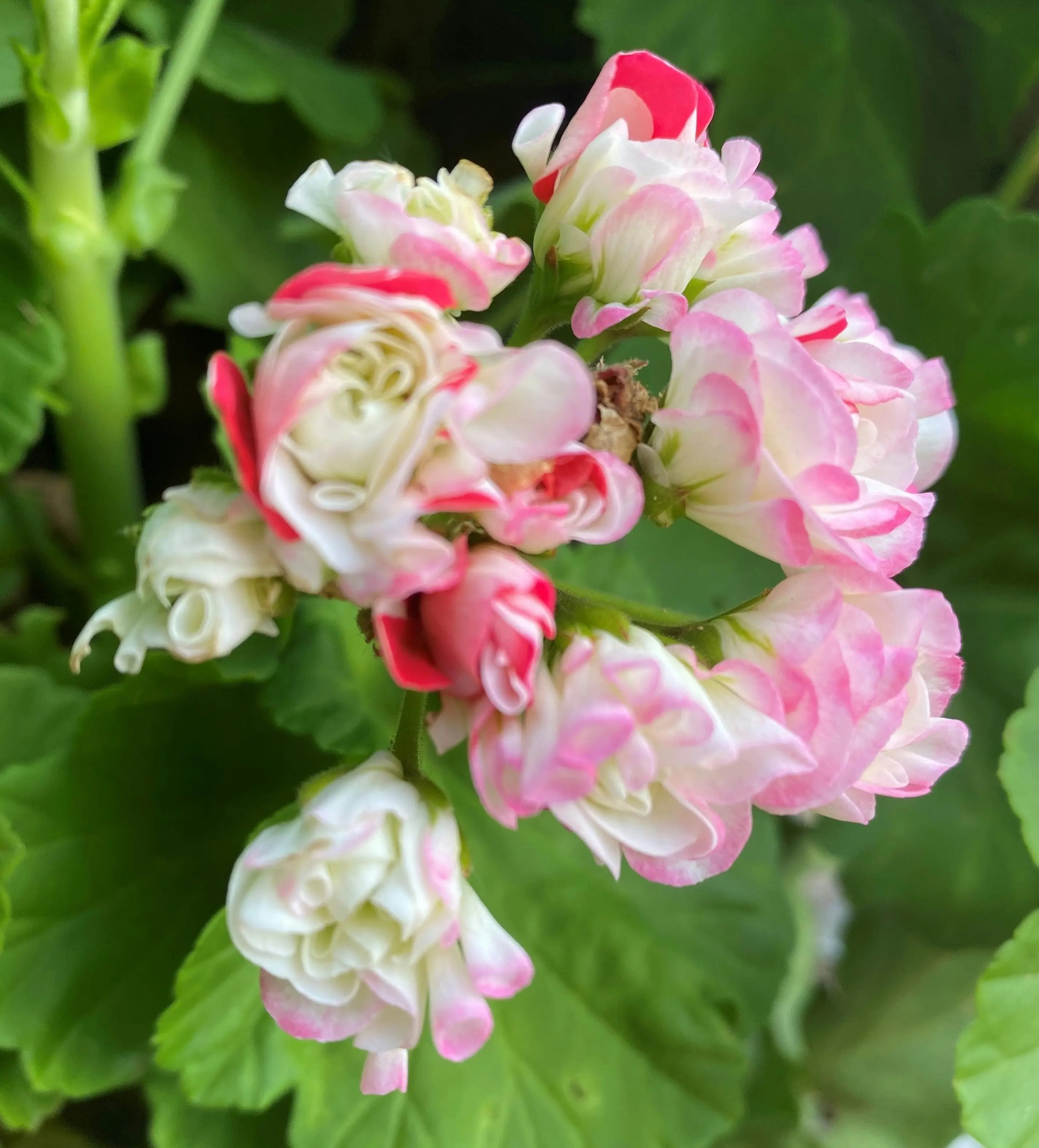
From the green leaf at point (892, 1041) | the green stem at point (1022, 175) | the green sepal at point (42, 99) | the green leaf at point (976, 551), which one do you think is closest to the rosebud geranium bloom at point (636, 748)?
the green sepal at point (42, 99)

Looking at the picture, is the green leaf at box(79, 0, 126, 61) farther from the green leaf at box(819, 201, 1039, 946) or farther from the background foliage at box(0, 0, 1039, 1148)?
the green leaf at box(819, 201, 1039, 946)

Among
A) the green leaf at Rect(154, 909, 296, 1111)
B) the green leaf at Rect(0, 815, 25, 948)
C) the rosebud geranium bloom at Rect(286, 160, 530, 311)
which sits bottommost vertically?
the green leaf at Rect(154, 909, 296, 1111)

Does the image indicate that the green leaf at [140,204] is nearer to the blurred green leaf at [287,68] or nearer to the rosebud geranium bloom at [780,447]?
the blurred green leaf at [287,68]

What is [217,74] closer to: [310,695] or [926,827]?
[310,695]

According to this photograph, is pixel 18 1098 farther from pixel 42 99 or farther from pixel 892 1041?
pixel 892 1041

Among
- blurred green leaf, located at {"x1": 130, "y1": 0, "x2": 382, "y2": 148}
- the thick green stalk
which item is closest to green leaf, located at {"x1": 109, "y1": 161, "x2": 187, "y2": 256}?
the thick green stalk
